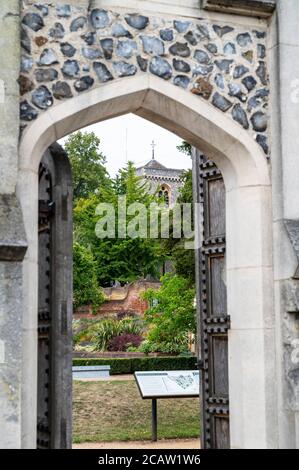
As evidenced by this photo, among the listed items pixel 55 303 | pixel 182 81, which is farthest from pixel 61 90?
pixel 55 303

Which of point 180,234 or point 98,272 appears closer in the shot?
Answer: point 180,234

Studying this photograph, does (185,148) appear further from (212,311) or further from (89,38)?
(89,38)

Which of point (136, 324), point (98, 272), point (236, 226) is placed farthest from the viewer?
point (98, 272)

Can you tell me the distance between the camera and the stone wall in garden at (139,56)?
5270 millimetres

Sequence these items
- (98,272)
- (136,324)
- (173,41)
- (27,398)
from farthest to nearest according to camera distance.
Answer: (98,272), (136,324), (173,41), (27,398)

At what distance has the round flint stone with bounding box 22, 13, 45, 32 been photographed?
5262mm

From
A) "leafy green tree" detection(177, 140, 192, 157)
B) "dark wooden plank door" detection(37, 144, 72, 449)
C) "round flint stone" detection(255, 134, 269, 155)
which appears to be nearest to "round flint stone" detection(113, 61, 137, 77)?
"round flint stone" detection(255, 134, 269, 155)

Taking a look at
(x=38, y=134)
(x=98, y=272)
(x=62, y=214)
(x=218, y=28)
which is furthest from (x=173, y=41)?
(x=98, y=272)

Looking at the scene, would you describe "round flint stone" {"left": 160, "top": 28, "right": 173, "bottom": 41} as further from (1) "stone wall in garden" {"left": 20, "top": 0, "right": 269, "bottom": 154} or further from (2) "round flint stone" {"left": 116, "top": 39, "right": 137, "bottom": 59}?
(2) "round flint stone" {"left": 116, "top": 39, "right": 137, "bottom": 59}

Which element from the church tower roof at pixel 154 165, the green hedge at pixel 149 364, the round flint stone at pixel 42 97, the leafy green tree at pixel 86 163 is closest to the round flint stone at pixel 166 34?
the round flint stone at pixel 42 97

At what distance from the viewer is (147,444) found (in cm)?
1094

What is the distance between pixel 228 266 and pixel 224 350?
879 millimetres

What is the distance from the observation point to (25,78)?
520cm

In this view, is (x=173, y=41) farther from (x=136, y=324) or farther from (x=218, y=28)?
(x=136, y=324)
